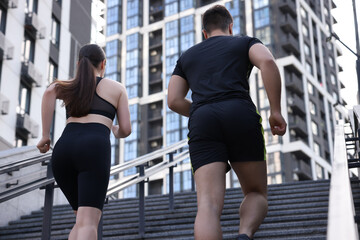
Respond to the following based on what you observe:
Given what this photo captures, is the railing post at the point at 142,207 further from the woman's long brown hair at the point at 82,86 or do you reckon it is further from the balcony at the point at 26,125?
the balcony at the point at 26,125

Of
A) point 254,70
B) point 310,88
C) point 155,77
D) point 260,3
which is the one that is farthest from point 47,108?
point 155,77

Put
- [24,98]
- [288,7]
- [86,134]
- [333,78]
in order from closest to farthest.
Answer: [86,134] < [24,98] < [288,7] < [333,78]

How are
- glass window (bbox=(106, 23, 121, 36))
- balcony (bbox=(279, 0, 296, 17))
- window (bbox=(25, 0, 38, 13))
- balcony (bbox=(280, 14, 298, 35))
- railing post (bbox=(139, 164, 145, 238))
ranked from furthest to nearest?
glass window (bbox=(106, 23, 121, 36))
balcony (bbox=(279, 0, 296, 17))
balcony (bbox=(280, 14, 298, 35))
window (bbox=(25, 0, 38, 13))
railing post (bbox=(139, 164, 145, 238))

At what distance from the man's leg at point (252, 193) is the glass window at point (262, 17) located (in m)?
60.2

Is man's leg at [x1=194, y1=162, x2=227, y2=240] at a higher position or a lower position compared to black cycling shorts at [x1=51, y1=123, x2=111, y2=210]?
lower

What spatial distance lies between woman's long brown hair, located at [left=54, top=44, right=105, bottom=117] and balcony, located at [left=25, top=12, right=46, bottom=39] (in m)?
25.0

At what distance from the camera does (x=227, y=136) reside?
348cm

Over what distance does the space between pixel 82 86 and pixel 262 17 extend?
60541mm

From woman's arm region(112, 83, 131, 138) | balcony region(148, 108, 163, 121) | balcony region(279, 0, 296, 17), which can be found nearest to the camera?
woman's arm region(112, 83, 131, 138)

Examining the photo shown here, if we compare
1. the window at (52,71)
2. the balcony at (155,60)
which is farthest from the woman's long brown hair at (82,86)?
the balcony at (155,60)

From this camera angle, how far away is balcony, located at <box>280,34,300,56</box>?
61688 millimetres

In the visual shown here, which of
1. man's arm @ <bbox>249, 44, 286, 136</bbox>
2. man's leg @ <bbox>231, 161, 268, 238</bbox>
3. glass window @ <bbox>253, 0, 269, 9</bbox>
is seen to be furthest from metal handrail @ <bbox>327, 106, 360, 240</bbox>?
glass window @ <bbox>253, 0, 269, 9</bbox>

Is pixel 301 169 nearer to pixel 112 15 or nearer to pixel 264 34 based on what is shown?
pixel 264 34

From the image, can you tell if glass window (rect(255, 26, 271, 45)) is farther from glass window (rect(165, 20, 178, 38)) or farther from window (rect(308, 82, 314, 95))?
glass window (rect(165, 20, 178, 38))
